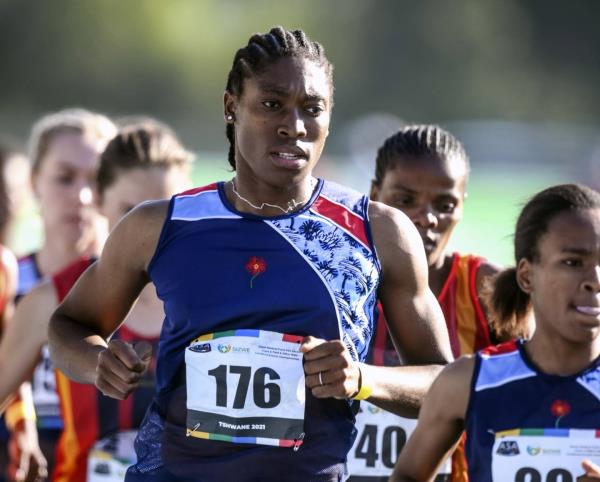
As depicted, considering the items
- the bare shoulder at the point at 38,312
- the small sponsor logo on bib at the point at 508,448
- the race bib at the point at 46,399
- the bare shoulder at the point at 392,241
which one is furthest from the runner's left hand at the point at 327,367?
the race bib at the point at 46,399

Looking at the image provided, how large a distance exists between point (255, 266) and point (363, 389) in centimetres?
48

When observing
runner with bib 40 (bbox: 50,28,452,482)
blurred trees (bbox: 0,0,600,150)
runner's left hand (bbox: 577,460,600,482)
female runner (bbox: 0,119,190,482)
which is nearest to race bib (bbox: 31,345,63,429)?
female runner (bbox: 0,119,190,482)

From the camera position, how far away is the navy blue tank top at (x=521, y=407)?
4086mm

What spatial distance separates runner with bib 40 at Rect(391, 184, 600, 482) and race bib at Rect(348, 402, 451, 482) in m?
0.75

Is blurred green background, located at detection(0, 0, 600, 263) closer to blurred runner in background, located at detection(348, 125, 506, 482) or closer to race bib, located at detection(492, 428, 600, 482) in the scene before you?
blurred runner in background, located at detection(348, 125, 506, 482)

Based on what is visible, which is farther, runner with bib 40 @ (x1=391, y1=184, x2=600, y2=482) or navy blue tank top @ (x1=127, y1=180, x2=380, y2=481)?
runner with bib 40 @ (x1=391, y1=184, x2=600, y2=482)

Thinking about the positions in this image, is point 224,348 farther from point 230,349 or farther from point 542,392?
point 542,392

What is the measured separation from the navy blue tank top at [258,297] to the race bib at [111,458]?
1.45 meters

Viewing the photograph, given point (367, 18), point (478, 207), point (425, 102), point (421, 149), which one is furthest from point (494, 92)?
point (421, 149)

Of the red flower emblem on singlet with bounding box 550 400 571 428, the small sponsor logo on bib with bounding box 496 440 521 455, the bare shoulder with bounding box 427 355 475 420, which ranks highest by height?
the bare shoulder with bounding box 427 355 475 420

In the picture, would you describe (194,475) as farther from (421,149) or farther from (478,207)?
(478,207)

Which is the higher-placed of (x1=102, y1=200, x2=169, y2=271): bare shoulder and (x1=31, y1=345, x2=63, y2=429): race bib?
(x1=102, y1=200, x2=169, y2=271): bare shoulder

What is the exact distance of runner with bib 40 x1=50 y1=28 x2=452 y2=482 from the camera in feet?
12.5

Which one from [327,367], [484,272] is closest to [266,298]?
[327,367]
